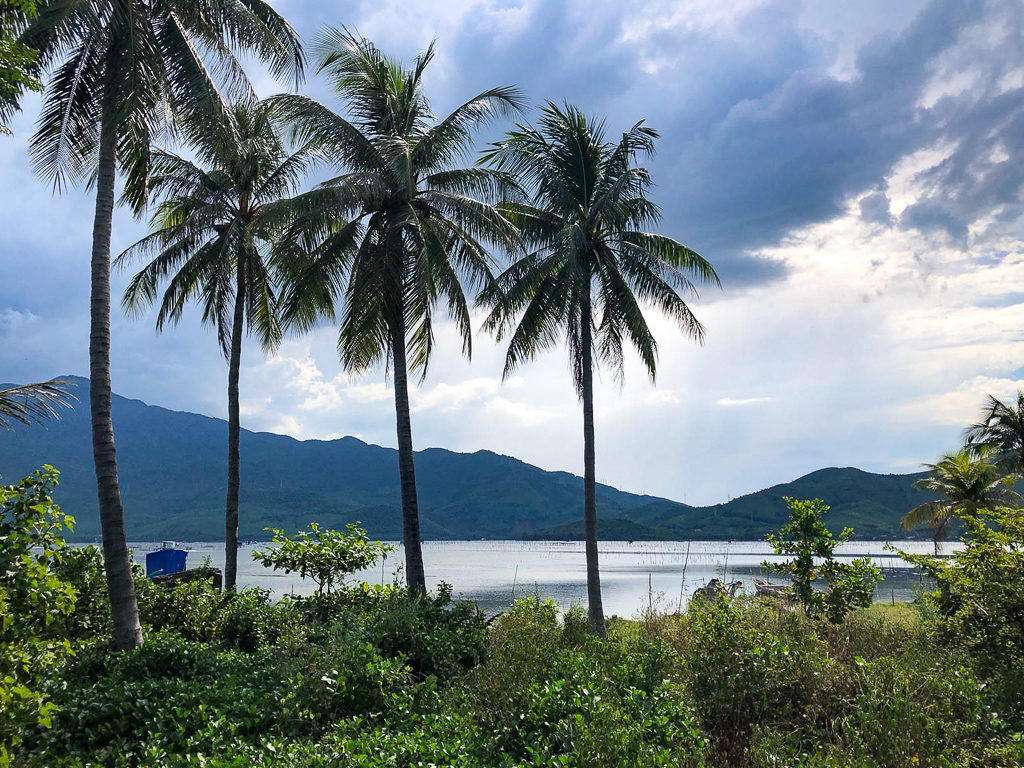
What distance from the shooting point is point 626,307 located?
699 inches

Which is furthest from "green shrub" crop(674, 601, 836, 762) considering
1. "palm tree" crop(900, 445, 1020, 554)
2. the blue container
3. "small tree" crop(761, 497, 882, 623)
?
"palm tree" crop(900, 445, 1020, 554)

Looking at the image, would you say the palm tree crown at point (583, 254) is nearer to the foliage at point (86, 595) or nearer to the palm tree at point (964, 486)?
the foliage at point (86, 595)

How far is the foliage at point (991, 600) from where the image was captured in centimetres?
693

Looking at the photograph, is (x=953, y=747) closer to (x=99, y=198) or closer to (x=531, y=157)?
(x=99, y=198)

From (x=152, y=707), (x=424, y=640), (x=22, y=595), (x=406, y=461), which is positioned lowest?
(x=152, y=707)

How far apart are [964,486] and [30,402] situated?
33104 millimetres

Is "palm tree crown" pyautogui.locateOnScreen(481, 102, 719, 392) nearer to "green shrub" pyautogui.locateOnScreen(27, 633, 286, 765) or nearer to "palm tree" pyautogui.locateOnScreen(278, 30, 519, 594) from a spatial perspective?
"palm tree" pyautogui.locateOnScreen(278, 30, 519, 594)

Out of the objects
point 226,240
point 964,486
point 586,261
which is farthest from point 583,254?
point 964,486

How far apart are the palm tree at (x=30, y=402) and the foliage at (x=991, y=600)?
1784cm

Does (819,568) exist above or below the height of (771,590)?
above

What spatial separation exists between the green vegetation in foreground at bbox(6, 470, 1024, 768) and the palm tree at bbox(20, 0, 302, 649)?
6.04ft

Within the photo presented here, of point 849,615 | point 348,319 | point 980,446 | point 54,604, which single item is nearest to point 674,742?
point 54,604

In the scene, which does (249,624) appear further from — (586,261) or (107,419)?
(586,261)

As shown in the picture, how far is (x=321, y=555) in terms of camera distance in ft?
41.7
